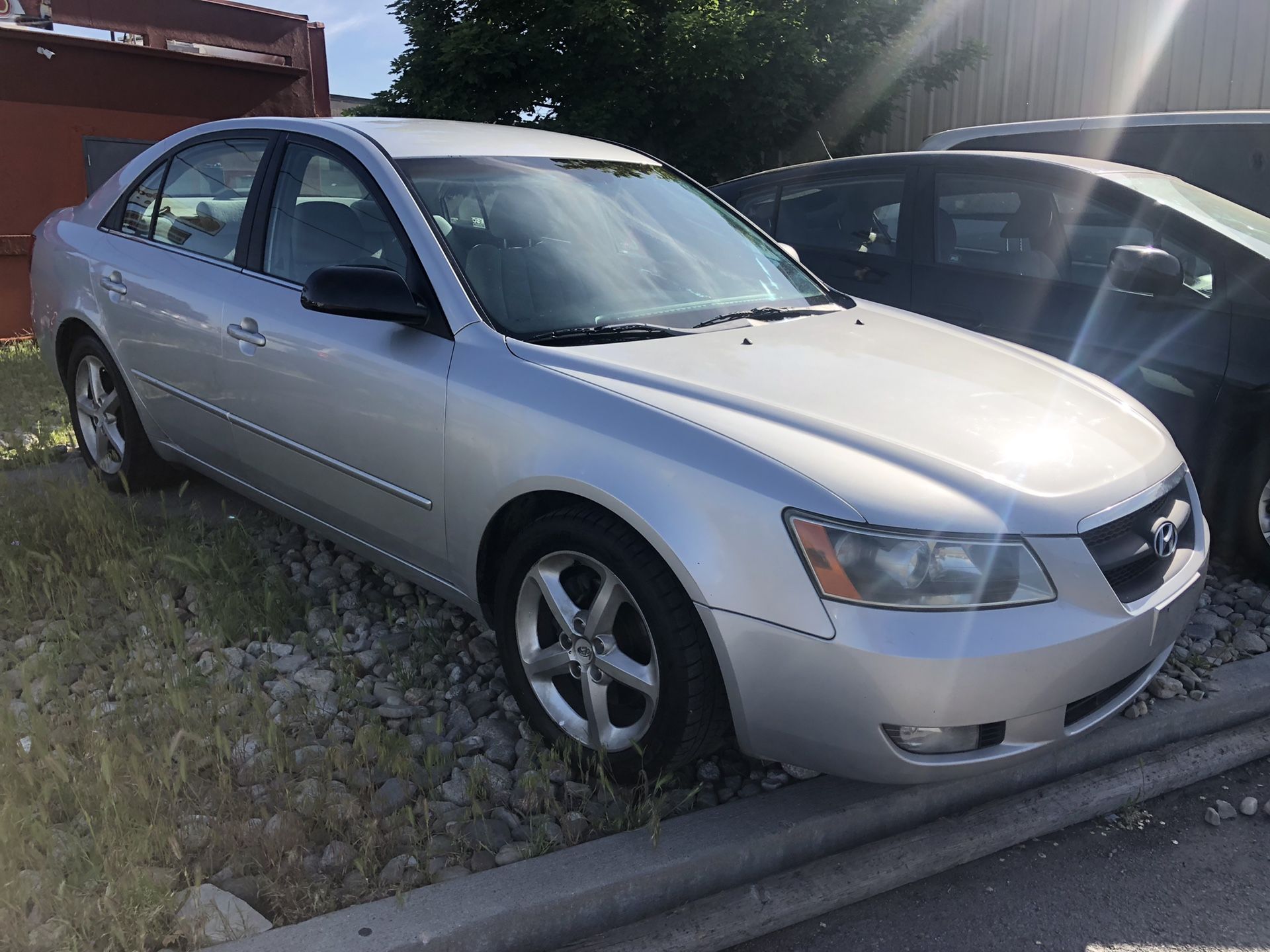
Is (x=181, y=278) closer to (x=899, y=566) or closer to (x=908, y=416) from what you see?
(x=908, y=416)

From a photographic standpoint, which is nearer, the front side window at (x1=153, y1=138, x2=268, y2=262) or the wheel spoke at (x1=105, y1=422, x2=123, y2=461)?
the front side window at (x1=153, y1=138, x2=268, y2=262)

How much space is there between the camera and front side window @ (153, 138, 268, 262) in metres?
3.93

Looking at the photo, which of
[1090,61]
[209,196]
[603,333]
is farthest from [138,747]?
[1090,61]

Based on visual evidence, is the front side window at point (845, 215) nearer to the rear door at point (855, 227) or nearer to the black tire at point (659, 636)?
the rear door at point (855, 227)

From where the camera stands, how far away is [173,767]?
9.17 feet

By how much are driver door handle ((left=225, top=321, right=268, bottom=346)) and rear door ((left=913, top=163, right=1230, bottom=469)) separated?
9.85ft

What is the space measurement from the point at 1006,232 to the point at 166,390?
3693mm

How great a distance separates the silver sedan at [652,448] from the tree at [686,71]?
7340mm

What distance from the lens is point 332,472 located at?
3.37m

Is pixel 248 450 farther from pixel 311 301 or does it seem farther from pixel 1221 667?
pixel 1221 667

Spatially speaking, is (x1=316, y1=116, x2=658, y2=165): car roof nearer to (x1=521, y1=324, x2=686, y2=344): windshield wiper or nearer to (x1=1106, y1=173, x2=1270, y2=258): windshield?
(x1=521, y1=324, x2=686, y2=344): windshield wiper

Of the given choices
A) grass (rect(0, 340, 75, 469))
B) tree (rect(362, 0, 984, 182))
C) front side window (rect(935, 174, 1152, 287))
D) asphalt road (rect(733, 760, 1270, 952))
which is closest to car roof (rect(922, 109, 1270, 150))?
front side window (rect(935, 174, 1152, 287))

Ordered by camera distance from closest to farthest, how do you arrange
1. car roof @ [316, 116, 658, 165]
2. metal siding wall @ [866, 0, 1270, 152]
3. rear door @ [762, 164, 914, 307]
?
car roof @ [316, 116, 658, 165] < rear door @ [762, 164, 914, 307] < metal siding wall @ [866, 0, 1270, 152]

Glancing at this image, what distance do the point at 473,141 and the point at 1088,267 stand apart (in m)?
2.71
